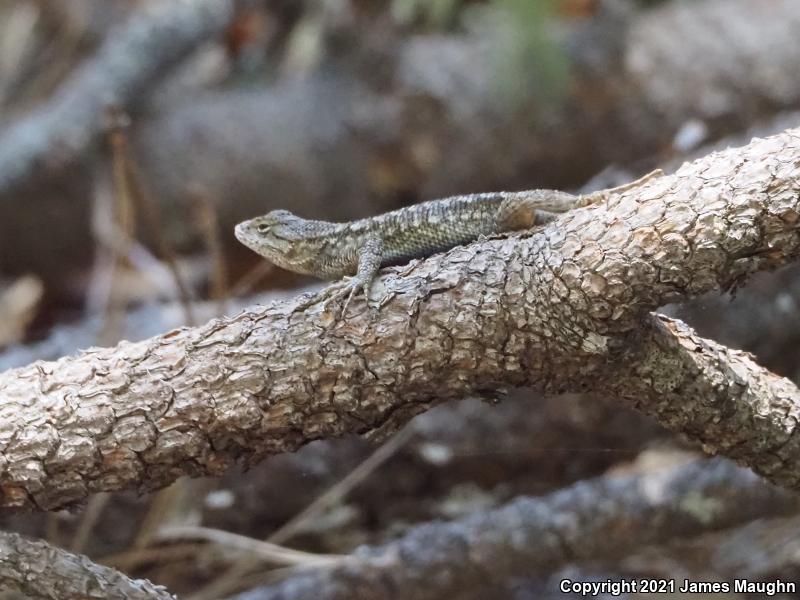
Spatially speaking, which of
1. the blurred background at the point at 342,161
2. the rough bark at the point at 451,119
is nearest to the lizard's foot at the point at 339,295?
the blurred background at the point at 342,161

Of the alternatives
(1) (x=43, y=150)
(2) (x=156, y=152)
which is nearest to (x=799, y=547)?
(2) (x=156, y=152)

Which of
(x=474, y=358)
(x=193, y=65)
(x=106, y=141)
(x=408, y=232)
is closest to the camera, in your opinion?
(x=474, y=358)

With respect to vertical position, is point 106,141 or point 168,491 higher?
point 106,141

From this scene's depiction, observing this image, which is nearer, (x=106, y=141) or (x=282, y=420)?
(x=282, y=420)

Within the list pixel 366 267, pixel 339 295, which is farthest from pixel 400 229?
pixel 339 295

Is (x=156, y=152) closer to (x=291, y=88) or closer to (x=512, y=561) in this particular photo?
(x=291, y=88)

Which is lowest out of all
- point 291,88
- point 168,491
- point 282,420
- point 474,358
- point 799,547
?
point 799,547
